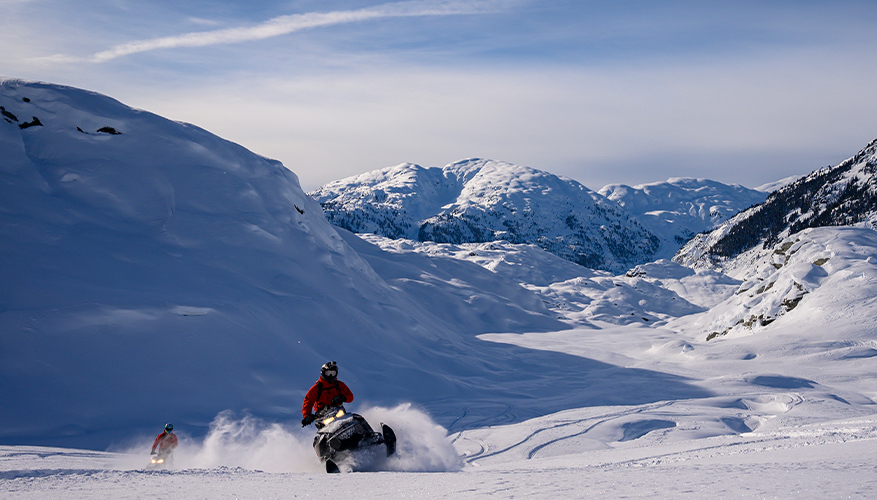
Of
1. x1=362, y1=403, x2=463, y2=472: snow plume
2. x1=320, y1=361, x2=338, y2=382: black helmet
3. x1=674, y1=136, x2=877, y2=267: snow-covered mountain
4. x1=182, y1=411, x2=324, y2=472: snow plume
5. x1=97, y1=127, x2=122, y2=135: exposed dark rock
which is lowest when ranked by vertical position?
x1=362, y1=403, x2=463, y2=472: snow plume

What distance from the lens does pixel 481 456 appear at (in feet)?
47.7

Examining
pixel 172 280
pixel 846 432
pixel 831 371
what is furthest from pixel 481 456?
pixel 831 371

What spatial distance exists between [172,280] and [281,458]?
1381 cm

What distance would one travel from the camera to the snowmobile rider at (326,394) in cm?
1001

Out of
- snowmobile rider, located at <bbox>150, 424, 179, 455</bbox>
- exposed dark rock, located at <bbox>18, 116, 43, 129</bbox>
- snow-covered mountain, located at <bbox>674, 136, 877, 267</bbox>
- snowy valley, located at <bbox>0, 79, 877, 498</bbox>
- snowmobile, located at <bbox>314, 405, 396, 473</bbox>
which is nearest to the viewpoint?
snowy valley, located at <bbox>0, 79, 877, 498</bbox>

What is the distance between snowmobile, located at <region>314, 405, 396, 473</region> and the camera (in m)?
8.80

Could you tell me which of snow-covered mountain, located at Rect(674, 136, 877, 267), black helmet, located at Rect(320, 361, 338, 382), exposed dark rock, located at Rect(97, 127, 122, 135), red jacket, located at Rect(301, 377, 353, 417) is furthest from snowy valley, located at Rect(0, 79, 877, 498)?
snow-covered mountain, located at Rect(674, 136, 877, 267)

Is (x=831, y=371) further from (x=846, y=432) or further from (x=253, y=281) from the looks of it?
(x=253, y=281)

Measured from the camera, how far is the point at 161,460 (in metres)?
10.9

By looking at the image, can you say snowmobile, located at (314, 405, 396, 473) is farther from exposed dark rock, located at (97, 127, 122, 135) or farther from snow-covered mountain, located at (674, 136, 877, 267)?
snow-covered mountain, located at (674, 136, 877, 267)

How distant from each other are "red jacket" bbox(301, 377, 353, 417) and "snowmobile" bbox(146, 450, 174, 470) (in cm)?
342

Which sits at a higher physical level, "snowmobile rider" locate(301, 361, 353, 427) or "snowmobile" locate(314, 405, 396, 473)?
"snowmobile rider" locate(301, 361, 353, 427)

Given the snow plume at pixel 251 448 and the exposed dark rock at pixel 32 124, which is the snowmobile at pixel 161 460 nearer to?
the snow plume at pixel 251 448

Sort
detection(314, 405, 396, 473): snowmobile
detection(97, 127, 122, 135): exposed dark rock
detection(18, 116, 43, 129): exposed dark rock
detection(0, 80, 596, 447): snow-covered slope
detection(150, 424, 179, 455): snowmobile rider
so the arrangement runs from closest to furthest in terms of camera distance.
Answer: detection(314, 405, 396, 473): snowmobile < detection(150, 424, 179, 455): snowmobile rider < detection(0, 80, 596, 447): snow-covered slope < detection(18, 116, 43, 129): exposed dark rock < detection(97, 127, 122, 135): exposed dark rock
